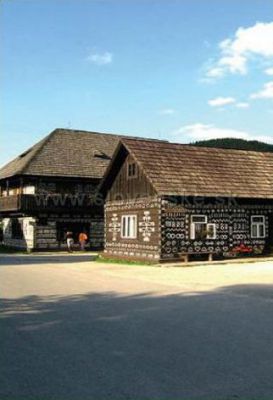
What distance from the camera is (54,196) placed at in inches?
1592

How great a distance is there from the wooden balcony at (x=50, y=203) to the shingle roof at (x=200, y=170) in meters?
13.3

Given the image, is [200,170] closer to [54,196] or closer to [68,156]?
[54,196]

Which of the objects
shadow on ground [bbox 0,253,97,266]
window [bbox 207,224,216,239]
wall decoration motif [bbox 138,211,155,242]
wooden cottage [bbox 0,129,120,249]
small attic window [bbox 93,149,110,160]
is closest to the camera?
wall decoration motif [bbox 138,211,155,242]

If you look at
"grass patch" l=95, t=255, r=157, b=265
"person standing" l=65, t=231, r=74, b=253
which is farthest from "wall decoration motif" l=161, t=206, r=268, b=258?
"person standing" l=65, t=231, r=74, b=253

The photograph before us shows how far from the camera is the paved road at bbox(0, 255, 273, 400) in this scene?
5.82 m

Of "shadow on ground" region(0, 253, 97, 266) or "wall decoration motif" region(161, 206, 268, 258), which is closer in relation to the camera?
"wall decoration motif" region(161, 206, 268, 258)

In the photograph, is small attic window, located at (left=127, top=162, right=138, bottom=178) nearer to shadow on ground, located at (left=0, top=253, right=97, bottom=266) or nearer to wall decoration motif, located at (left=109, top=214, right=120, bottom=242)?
wall decoration motif, located at (left=109, top=214, right=120, bottom=242)

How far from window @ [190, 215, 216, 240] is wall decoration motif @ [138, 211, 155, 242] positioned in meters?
1.90

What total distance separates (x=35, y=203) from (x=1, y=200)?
5.68 meters

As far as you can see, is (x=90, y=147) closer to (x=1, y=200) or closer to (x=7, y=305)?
(x=1, y=200)

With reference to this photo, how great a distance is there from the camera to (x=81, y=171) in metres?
42.5

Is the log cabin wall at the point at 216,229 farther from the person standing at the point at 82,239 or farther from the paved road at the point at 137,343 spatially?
the person standing at the point at 82,239

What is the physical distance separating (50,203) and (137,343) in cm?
3309

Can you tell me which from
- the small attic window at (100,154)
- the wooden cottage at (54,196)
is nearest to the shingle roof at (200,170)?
the wooden cottage at (54,196)
